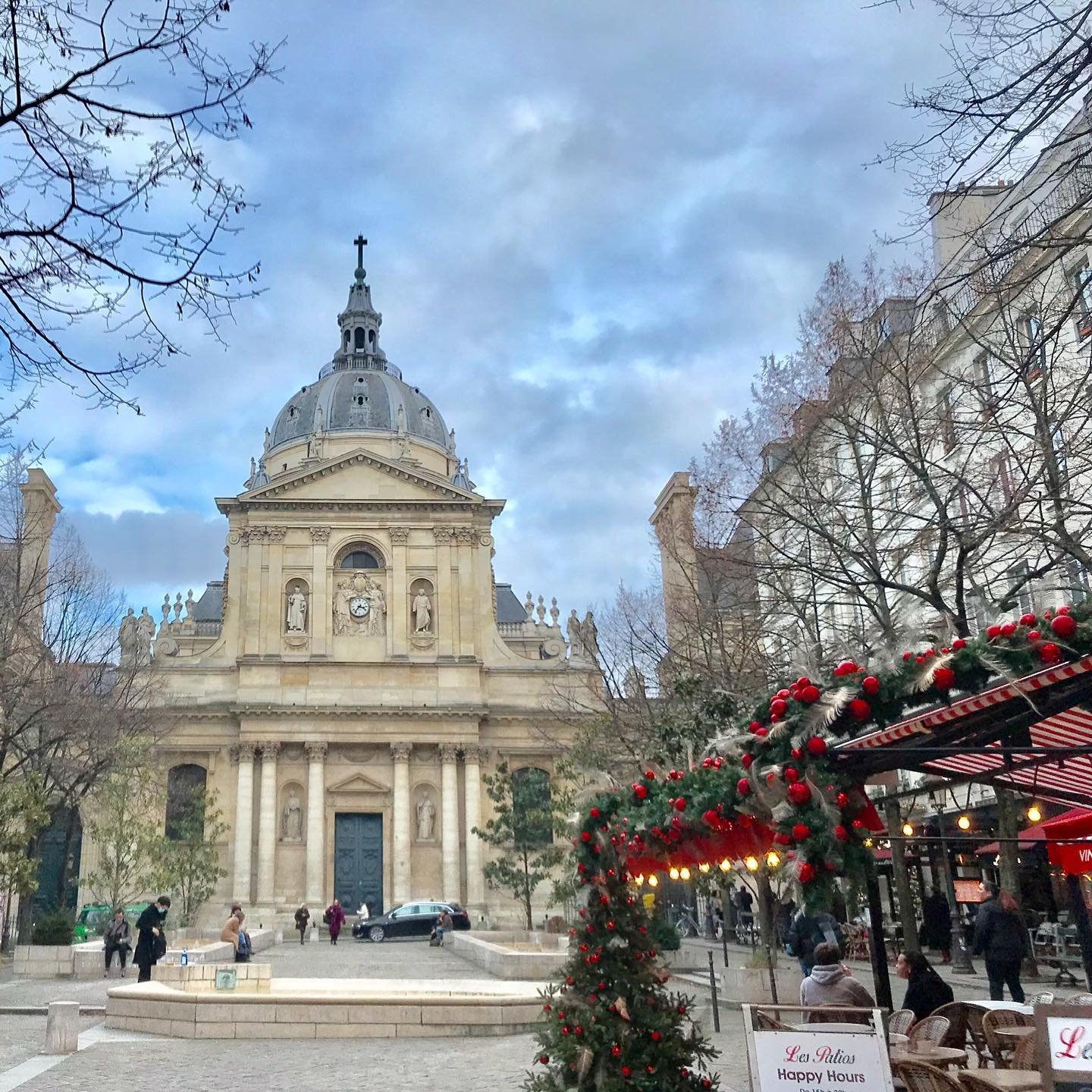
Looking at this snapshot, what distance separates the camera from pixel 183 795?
153 feet

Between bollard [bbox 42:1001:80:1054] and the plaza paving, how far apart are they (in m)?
0.21

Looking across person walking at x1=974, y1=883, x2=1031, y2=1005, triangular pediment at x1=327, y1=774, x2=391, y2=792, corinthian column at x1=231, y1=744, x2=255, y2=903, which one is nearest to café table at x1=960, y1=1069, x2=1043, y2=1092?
person walking at x1=974, y1=883, x2=1031, y2=1005

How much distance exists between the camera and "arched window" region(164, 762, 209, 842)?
131ft

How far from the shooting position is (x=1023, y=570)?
18766mm

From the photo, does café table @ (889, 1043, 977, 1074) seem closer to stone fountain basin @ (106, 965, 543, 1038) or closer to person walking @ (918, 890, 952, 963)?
stone fountain basin @ (106, 965, 543, 1038)

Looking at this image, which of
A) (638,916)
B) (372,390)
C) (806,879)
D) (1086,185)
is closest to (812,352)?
(1086,185)

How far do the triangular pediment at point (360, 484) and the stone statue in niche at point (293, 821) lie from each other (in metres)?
12.7

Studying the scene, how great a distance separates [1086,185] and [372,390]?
5964 cm

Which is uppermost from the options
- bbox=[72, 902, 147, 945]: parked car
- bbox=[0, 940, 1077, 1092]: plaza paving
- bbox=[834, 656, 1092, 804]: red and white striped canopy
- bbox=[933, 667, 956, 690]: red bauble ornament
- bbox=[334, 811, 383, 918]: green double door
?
bbox=[334, 811, 383, 918]: green double door

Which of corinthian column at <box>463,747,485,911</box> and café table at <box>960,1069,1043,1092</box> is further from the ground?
corinthian column at <box>463,747,485,911</box>

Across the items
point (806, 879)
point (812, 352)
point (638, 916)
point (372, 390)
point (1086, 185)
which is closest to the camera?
→ point (806, 879)

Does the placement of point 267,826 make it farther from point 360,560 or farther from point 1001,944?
point 1001,944

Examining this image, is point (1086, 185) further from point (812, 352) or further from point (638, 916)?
point (812, 352)

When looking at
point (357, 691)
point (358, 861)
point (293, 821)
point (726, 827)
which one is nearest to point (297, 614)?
point (357, 691)
